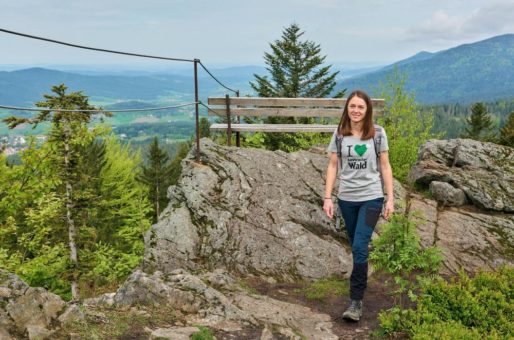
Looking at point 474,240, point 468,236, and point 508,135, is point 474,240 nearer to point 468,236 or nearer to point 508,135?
point 468,236

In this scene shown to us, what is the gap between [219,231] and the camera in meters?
7.39

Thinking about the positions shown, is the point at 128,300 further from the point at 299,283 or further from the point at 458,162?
the point at 458,162

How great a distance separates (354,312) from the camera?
529 cm

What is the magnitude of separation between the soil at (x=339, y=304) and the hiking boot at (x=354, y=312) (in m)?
0.11

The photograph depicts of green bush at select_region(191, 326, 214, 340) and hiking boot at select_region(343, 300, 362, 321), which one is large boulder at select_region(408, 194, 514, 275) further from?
green bush at select_region(191, 326, 214, 340)

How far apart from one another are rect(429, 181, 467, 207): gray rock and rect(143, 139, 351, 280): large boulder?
2.85 meters

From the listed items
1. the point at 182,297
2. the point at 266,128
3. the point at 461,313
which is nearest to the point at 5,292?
the point at 182,297

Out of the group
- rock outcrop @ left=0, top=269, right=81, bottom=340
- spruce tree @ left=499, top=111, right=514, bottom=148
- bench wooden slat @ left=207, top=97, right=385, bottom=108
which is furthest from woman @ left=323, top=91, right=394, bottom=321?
spruce tree @ left=499, top=111, right=514, bottom=148

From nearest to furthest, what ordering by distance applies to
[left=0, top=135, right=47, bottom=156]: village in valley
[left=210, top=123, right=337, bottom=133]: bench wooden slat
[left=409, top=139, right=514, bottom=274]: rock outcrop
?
[left=409, top=139, right=514, bottom=274]: rock outcrop, [left=210, top=123, right=337, bottom=133]: bench wooden slat, [left=0, top=135, right=47, bottom=156]: village in valley

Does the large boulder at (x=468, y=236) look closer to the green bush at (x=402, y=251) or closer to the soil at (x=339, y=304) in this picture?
the soil at (x=339, y=304)

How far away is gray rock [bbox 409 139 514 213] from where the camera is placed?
9000mm

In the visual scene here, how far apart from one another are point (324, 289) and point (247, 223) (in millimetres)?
1910

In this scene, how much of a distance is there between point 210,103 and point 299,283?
594cm

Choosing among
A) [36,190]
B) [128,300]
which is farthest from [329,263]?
[36,190]
